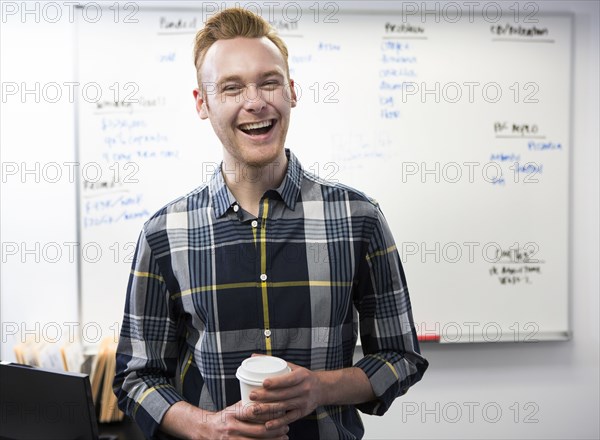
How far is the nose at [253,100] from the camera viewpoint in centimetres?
112

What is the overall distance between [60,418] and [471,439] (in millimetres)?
1716

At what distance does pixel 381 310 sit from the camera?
1.17 meters

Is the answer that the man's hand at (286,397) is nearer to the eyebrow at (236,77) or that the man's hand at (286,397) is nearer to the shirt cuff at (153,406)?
the shirt cuff at (153,406)

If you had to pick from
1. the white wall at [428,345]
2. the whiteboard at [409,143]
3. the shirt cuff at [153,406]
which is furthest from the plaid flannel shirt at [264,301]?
the white wall at [428,345]

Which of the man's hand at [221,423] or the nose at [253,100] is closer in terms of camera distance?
the man's hand at [221,423]

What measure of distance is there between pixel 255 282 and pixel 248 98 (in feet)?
1.22

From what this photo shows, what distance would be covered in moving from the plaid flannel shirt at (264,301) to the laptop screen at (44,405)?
13 centimetres

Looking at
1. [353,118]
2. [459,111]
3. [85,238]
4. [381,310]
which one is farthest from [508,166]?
[85,238]

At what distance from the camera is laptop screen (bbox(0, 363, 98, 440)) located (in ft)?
4.05

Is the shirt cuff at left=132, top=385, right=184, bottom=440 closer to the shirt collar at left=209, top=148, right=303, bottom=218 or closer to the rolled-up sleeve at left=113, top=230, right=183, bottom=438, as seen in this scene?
the rolled-up sleeve at left=113, top=230, right=183, bottom=438

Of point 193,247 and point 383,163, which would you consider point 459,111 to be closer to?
point 383,163

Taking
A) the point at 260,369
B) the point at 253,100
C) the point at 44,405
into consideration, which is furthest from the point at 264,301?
the point at 44,405

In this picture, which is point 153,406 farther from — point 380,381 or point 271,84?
point 271,84

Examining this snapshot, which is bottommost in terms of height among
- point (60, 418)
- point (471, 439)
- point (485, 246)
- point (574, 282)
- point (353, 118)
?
point (471, 439)
